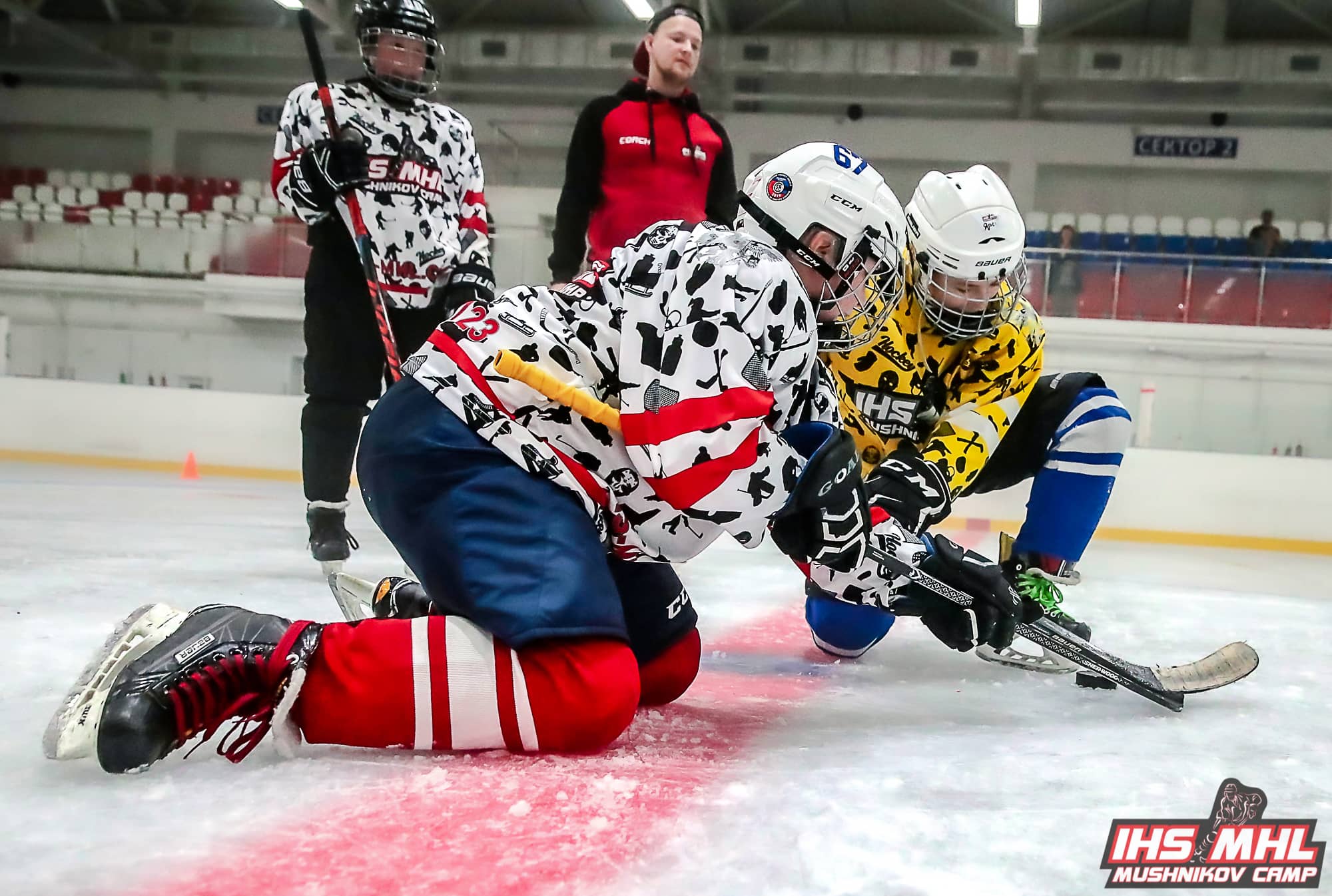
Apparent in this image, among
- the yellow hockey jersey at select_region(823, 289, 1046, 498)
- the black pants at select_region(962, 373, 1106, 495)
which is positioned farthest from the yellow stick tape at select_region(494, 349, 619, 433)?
the black pants at select_region(962, 373, 1106, 495)

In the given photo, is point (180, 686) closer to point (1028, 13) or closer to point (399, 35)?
point (399, 35)

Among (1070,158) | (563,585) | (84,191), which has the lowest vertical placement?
(563,585)

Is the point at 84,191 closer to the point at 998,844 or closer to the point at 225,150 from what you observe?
the point at 225,150

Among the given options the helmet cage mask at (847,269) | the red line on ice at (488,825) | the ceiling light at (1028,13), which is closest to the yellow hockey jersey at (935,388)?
the helmet cage mask at (847,269)

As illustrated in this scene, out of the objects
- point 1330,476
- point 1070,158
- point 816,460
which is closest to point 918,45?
point 1070,158

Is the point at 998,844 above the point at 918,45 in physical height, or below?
below

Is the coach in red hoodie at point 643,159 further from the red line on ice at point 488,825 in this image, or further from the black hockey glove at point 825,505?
the red line on ice at point 488,825

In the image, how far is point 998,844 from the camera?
998 mm

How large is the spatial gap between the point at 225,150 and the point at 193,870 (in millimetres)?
13599

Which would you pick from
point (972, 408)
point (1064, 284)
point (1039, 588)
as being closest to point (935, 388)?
point (972, 408)

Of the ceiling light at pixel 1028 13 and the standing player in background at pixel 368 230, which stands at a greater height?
the ceiling light at pixel 1028 13

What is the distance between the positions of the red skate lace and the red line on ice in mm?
53

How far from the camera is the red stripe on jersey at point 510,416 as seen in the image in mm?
1272

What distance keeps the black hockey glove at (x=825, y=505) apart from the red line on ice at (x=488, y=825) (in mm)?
252
